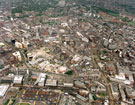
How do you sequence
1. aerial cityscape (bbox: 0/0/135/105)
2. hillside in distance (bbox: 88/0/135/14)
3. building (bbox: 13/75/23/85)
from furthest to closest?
hillside in distance (bbox: 88/0/135/14) < building (bbox: 13/75/23/85) < aerial cityscape (bbox: 0/0/135/105)

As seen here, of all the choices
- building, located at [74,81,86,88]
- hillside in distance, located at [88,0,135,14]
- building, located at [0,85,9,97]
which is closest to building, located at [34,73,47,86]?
building, located at [0,85,9,97]

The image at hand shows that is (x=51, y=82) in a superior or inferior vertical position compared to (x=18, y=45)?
inferior

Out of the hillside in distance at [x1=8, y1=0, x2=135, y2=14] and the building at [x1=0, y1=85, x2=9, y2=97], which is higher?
the hillside in distance at [x1=8, y1=0, x2=135, y2=14]

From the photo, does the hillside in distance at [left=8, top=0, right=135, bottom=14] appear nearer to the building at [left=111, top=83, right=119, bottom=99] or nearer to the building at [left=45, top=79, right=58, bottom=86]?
the building at [left=45, top=79, right=58, bottom=86]

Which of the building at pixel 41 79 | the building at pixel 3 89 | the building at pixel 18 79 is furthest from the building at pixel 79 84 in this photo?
the building at pixel 3 89

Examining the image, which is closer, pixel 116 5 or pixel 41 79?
pixel 41 79

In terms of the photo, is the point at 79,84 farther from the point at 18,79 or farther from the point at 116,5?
the point at 116,5

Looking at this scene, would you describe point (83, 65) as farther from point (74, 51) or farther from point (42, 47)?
point (42, 47)

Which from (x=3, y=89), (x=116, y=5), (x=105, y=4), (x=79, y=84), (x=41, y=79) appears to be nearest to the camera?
(x=3, y=89)

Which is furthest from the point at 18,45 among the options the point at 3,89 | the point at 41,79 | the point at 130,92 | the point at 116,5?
the point at 116,5
